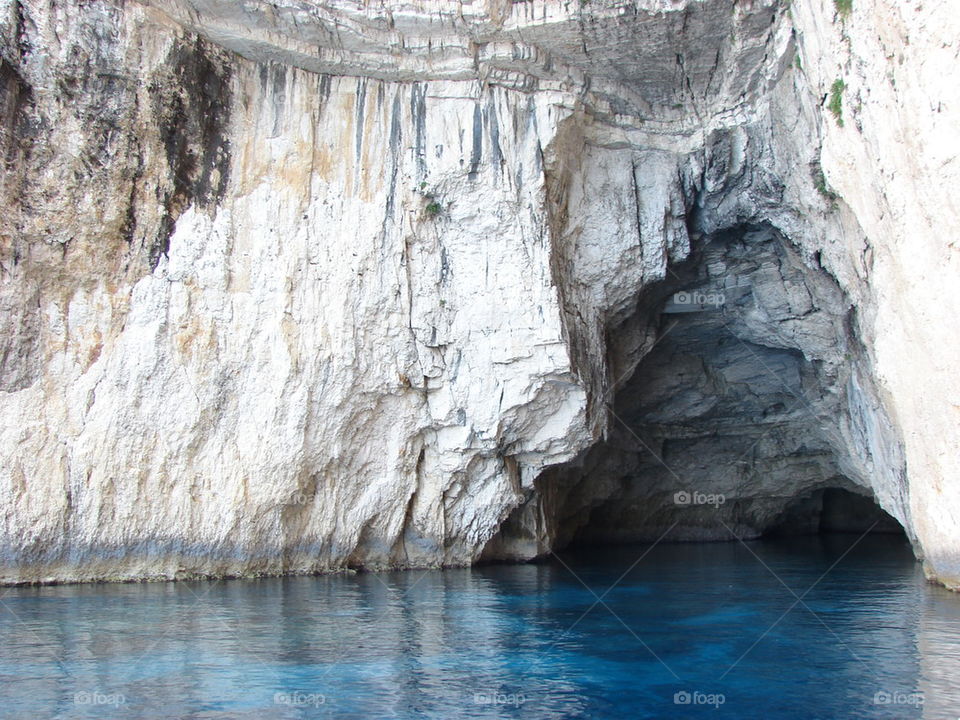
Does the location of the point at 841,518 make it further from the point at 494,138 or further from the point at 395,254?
the point at 395,254

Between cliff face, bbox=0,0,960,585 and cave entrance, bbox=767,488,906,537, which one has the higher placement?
cliff face, bbox=0,0,960,585

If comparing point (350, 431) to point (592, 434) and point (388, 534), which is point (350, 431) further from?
point (592, 434)

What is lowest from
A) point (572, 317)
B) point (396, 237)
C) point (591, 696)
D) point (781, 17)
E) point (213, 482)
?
point (591, 696)

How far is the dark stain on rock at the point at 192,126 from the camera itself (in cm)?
1640

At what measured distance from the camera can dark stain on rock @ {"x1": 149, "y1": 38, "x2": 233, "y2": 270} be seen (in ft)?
53.8

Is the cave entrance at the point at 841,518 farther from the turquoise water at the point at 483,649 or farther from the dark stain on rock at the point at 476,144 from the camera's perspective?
the dark stain on rock at the point at 476,144

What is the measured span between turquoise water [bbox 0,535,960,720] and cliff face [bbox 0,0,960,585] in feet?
7.30

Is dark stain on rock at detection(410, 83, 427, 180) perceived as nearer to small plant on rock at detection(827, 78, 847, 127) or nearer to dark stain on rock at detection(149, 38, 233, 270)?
dark stain on rock at detection(149, 38, 233, 270)

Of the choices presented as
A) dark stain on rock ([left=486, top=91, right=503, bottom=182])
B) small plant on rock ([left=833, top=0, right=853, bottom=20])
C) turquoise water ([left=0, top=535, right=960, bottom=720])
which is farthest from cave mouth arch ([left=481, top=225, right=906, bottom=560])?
small plant on rock ([left=833, top=0, right=853, bottom=20])

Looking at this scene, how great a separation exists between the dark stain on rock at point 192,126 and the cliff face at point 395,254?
0.19 feet

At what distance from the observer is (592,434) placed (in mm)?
19578

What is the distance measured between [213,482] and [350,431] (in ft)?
9.59

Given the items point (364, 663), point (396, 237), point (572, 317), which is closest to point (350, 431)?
point (396, 237)

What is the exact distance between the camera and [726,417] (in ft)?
85.5
